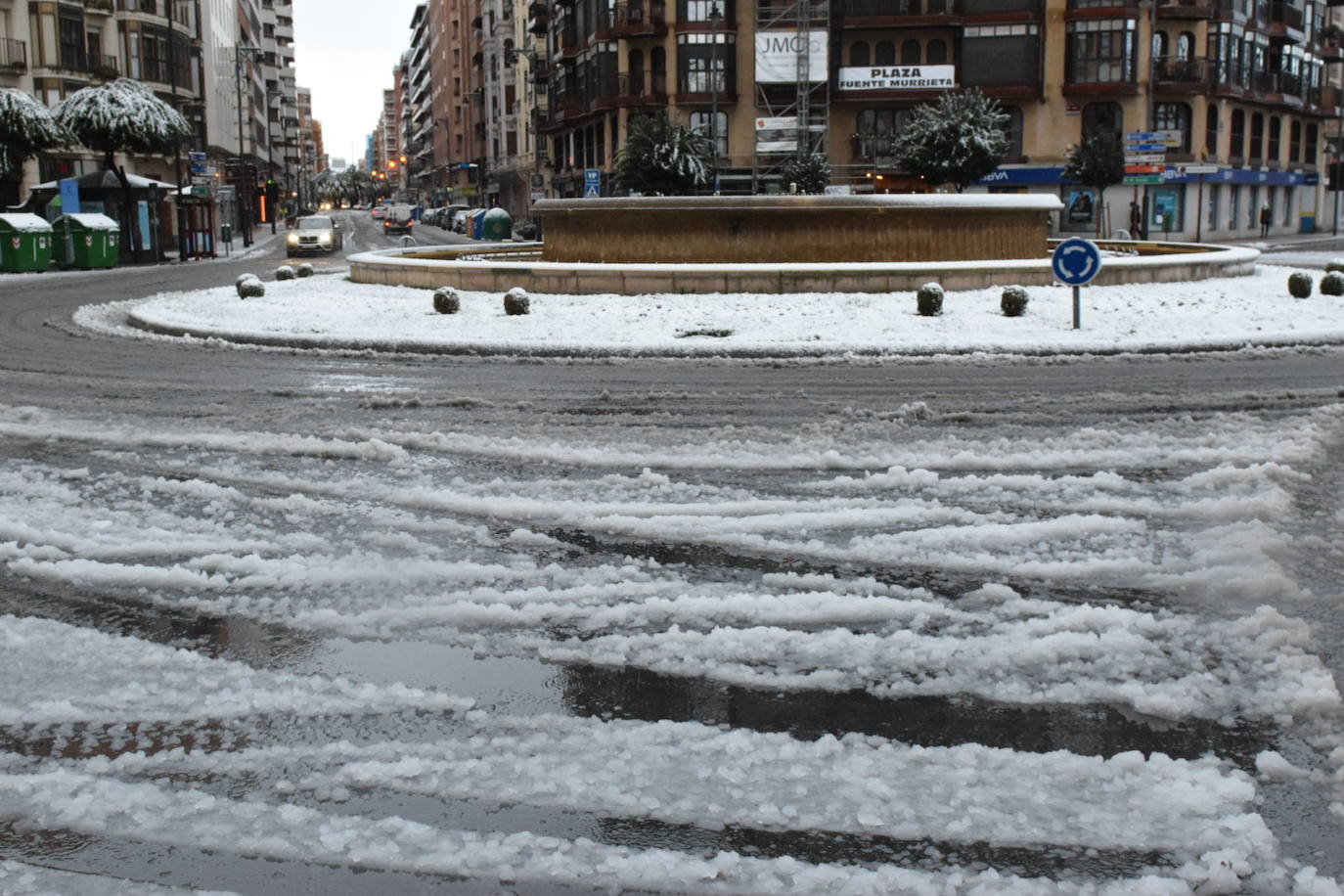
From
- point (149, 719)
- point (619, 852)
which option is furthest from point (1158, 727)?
point (149, 719)

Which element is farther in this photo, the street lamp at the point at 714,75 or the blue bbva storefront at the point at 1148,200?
the street lamp at the point at 714,75

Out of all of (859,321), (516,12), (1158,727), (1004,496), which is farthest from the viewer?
(516,12)

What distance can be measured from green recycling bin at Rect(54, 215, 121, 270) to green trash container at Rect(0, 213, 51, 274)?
1.56 meters

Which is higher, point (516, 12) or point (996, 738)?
point (516, 12)

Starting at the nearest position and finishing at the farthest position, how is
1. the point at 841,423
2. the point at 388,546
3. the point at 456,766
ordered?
the point at 456,766 < the point at 388,546 < the point at 841,423

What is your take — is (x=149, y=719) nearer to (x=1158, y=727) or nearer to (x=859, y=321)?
(x=1158, y=727)

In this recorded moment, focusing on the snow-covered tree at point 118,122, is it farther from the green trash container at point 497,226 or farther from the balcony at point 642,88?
the balcony at point 642,88

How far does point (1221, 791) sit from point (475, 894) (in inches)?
75.1

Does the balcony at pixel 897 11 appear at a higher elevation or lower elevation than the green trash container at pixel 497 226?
higher

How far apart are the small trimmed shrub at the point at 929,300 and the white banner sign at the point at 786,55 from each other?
3988 cm

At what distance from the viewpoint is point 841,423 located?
962 centimetres

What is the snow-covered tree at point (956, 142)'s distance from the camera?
49.9 m

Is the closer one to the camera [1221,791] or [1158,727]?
[1221,791]

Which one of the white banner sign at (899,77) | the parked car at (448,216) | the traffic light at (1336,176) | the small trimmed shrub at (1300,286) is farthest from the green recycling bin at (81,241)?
the traffic light at (1336,176)
